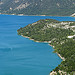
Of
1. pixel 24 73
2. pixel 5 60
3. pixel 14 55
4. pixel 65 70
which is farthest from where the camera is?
pixel 14 55

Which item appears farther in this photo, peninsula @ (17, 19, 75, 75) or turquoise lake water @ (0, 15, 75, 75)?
turquoise lake water @ (0, 15, 75, 75)

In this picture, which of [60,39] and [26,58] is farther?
[60,39]

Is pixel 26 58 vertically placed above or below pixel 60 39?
below

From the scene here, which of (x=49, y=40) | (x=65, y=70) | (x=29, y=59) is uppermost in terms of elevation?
(x=49, y=40)

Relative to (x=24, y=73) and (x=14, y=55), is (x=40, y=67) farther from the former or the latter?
(x=14, y=55)

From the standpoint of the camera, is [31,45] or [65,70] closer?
[65,70]

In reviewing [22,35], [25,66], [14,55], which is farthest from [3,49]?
[22,35]

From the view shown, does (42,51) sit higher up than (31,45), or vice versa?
Result: (31,45)

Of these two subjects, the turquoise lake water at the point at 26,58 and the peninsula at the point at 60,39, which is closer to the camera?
the peninsula at the point at 60,39
